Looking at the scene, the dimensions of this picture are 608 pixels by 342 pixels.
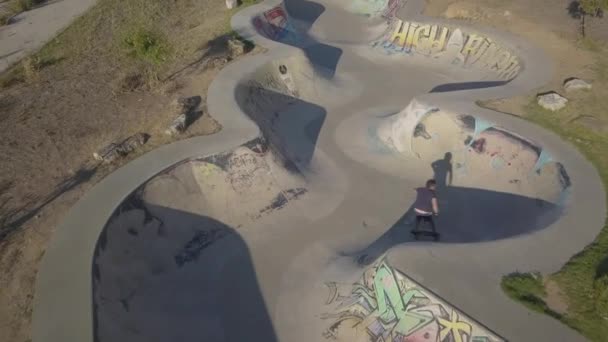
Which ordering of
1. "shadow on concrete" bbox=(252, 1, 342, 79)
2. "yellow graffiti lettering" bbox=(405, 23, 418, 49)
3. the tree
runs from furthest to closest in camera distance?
"yellow graffiti lettering" bbox=(405, 23, 418, 49), "shadow on concrete" bbox=(252, 1, 342, 79), the tree

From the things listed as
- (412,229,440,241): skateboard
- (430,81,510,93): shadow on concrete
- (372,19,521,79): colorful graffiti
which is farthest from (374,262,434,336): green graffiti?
(372,19,521,79): colorful graffiti

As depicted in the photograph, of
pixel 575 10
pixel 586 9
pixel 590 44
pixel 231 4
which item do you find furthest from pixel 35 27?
pixel 575 10

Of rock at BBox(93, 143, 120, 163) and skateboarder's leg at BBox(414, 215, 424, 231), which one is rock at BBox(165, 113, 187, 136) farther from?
skateboarder's leg at BBox(414, 215, 424, 231)

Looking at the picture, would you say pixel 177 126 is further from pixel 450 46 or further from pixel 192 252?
pixel 450 46

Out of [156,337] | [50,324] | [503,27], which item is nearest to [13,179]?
[50,324]

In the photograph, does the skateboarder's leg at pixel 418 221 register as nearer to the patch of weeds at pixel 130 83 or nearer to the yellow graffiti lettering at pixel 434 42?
the patch of weeds at pixel 130 83

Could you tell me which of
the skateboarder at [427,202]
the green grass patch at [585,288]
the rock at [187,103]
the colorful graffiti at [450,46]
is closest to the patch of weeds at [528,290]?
the green grass patch at [585,288]

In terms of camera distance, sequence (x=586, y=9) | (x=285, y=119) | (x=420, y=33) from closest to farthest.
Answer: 1. (x=285, y=119)
2. (x=586, y=9)
3. (x=420, y=33)
